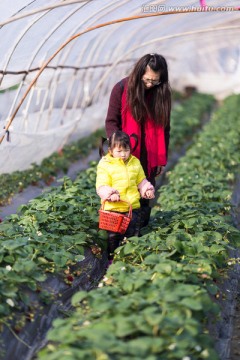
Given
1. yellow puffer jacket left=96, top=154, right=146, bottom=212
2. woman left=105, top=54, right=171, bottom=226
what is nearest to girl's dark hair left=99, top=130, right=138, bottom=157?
yellow puffer jacket left=96, top=154, right=146, bottom=212

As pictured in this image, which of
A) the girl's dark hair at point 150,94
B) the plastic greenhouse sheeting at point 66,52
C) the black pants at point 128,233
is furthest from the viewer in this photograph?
the plastic greenhouse sheeting at point 66,52

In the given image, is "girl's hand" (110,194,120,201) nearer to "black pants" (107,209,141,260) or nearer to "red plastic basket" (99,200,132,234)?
"red plastic basket" (99,200,132,234)

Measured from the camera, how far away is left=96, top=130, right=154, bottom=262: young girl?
18.7 feet

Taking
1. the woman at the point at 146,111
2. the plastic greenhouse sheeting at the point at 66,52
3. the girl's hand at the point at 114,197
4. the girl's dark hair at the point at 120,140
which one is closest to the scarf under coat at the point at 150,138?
the woman at the point at 146,111

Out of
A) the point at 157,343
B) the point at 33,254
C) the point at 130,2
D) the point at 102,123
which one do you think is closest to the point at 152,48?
the point at 102,123

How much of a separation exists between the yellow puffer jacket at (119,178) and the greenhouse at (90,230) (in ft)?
0.98

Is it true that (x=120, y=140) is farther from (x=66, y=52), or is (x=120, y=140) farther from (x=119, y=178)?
(x=66, y=52)

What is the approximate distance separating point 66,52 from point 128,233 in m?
5.83

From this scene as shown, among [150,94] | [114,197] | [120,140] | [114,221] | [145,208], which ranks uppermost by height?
[150,94]

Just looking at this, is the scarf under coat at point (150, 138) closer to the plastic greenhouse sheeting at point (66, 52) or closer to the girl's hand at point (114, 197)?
the girl's hand at point (114, 197)

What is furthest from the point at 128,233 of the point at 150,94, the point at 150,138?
the point at 150,94

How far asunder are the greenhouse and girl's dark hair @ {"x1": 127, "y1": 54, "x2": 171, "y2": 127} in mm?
167

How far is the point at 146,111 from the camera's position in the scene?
6.11 metres

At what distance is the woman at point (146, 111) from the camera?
5.88 meters
